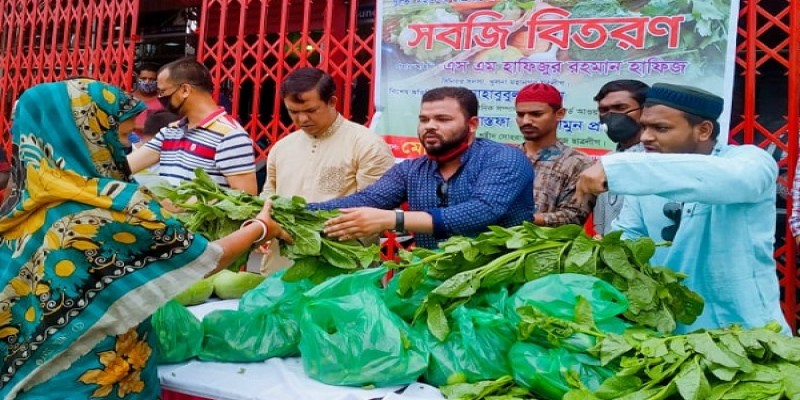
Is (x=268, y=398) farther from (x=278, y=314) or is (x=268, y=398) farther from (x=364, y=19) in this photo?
(x=364, y=19)

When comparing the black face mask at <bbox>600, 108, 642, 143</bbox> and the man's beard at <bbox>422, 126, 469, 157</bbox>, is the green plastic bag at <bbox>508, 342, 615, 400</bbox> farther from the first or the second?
the black face mask at <bbox>600, 108, 642, 143</bbox>

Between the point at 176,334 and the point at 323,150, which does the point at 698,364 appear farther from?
the point at 323,150

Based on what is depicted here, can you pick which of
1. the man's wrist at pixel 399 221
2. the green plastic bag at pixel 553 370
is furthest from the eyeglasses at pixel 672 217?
the man's wrist at pixel 399 221

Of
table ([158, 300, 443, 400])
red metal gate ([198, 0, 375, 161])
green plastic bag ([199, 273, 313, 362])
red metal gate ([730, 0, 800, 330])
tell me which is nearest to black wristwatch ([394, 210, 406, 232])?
green plastic bag ([199, 273, 313, 362])

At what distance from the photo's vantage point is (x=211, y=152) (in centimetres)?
295

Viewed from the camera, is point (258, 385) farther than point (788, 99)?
No

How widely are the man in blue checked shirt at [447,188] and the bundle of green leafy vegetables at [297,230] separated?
5 cm

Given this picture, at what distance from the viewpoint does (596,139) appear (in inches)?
131

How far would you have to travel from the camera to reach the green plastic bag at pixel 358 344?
1.54 meters

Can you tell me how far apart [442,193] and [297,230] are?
527 mm

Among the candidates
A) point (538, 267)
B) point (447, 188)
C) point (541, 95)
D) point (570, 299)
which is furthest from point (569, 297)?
point (541, 95)

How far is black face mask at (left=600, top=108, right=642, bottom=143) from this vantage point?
2996 millimetres

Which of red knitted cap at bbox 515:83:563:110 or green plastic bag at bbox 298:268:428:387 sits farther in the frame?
red knitted cap at bbox 515:83:563:110

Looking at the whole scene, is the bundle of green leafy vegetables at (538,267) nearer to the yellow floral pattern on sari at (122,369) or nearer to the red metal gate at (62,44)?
the yellow floral pattern on sari at (122,369)
